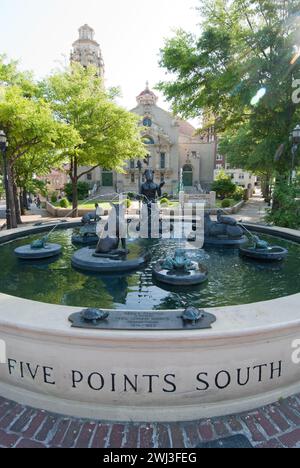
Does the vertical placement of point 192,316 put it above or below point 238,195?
below

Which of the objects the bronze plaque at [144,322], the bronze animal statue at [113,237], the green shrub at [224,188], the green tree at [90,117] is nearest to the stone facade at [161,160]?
the green shrub at [224,188]

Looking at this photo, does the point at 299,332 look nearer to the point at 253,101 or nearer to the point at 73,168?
the point at 253,101

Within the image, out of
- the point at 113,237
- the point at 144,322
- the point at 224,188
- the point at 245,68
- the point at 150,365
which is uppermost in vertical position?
the point at 245,68

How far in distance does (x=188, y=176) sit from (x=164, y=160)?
18.8 ft

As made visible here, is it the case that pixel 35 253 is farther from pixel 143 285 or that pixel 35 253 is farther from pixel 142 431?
pixel 142 431

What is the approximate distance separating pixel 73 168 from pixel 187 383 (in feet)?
79.0

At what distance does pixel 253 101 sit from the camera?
17859 mm

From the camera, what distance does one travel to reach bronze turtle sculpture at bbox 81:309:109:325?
3.62 m

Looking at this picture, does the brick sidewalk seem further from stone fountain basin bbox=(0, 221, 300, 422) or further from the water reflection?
the water reflection

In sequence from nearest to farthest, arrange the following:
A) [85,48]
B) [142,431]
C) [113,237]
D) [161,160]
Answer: [142,431]
[113,237]
[161,160]
[85,48]

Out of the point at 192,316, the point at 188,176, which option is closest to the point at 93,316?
the point at 192,316

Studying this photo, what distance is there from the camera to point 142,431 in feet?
11.2

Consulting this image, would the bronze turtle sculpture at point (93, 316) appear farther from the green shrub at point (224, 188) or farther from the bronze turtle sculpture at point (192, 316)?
the green shrub at point (224, 188)

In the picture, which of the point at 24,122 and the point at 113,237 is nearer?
the point at 113,237
